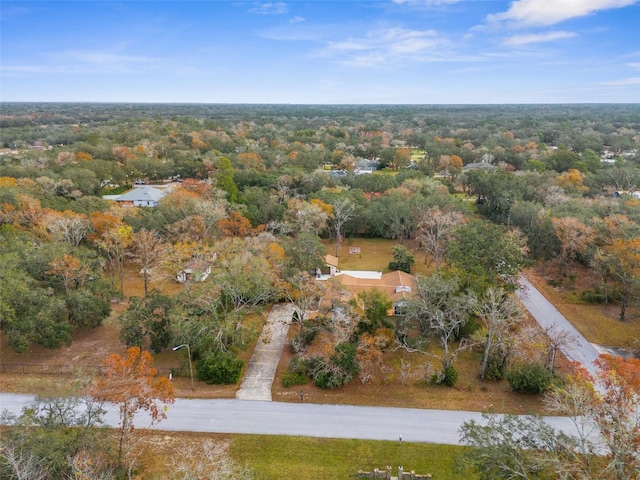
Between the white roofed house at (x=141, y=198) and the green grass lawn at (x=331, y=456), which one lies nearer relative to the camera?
the green grass lawn at (x=331, y=456)

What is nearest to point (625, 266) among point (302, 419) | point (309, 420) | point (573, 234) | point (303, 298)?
point (573, 234)

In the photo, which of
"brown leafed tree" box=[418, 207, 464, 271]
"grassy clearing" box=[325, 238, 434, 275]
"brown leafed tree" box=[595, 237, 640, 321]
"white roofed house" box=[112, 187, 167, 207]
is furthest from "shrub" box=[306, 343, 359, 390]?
"white roofed house" box=[112, 187, 167, 207]

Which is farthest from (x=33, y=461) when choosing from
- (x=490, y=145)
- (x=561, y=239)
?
(x=490, y=145)

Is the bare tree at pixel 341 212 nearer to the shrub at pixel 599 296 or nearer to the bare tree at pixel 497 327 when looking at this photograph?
the bare tree at pixel 497 327

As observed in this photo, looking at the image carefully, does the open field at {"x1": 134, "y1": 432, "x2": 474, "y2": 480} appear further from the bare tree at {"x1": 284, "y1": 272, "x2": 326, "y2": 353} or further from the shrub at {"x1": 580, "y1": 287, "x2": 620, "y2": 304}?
the shrub at {"x1": 580, "y1": 287, "x2": 620, "y2": 304}

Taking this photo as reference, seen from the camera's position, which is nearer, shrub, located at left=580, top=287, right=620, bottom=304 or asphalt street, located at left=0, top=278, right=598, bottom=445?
asphalt street, located at left=0, top=278, right=598, bottom=445

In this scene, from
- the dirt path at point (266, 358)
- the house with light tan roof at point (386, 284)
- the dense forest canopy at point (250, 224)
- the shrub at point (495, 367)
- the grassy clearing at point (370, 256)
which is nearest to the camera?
the dirt path at point (266, 358)

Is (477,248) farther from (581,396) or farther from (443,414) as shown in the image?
(581,396)

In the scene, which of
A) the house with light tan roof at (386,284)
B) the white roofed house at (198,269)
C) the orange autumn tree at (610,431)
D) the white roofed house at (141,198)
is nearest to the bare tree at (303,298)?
the house with light tan roof at (386,284)
